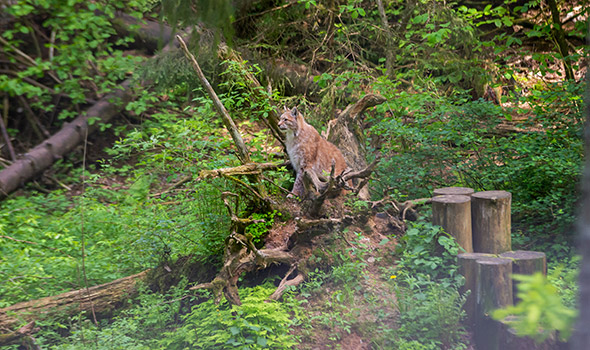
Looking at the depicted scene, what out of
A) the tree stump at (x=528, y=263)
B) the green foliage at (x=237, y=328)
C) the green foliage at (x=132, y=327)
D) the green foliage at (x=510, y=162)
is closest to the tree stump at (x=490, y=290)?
the tree stump at (x=528, y=263)

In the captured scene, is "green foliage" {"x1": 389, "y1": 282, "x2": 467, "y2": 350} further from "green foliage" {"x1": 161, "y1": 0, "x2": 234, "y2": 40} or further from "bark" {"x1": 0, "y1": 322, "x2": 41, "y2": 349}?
"green foliage" {"x1": 161, "y1": 0, "x2": 234, "y2": 40}

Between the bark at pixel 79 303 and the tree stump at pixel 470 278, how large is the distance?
338 centimetres

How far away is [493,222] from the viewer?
488 cm

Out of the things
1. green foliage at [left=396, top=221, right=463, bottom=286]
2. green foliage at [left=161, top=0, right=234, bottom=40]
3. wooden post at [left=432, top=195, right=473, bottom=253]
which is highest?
green foliage at [left=161, top=0, right=234, bottom=40]

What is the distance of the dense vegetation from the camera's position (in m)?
4.61

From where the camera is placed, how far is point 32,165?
8453mm

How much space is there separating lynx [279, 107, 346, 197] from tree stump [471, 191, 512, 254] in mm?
1891

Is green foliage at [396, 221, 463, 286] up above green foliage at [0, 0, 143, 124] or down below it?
below

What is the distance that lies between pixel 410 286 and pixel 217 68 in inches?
261

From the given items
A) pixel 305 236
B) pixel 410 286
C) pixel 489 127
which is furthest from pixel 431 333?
pixel 489 127

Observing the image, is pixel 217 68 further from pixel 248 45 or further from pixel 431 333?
pixel 431 333

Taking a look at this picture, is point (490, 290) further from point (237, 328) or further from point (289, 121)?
point (289, 121)

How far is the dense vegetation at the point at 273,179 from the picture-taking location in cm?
461

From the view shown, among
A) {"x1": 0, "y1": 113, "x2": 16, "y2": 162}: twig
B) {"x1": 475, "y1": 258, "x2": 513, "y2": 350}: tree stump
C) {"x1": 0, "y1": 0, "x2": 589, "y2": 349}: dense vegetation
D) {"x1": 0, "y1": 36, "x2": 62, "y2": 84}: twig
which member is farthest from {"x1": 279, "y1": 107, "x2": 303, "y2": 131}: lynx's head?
{"x1": 0, "y1": 36, "x2": 62, "y2": 84}: twig
